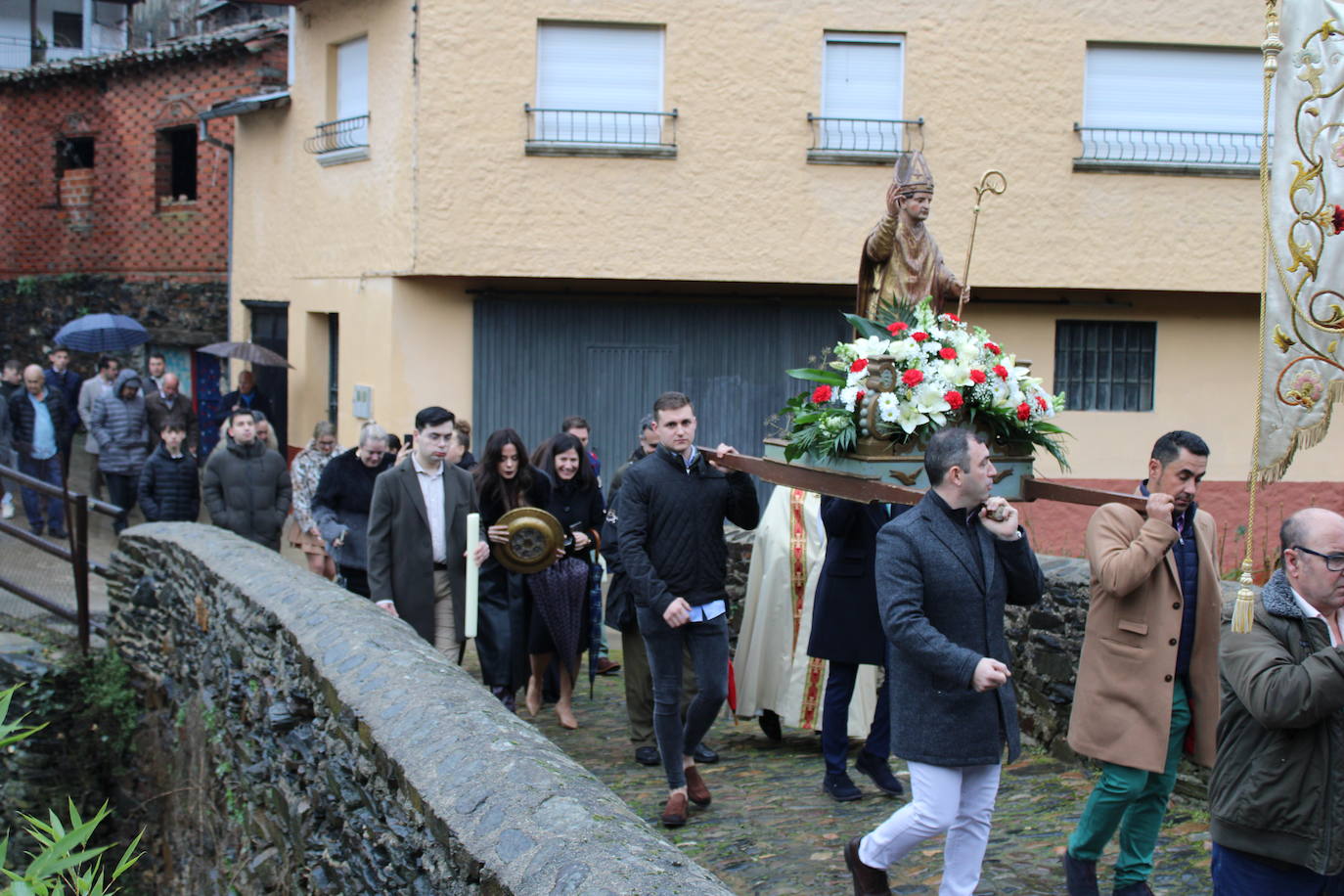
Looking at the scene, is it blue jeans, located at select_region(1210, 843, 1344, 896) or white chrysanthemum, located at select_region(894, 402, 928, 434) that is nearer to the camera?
blue jeans, located at select_region(1210, 843, 1344, 896)

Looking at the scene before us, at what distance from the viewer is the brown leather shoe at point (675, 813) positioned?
672cm

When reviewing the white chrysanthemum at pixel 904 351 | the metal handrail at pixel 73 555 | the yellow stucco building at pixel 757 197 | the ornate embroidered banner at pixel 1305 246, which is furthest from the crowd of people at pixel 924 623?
the yellow stucco building at pixel 757 197

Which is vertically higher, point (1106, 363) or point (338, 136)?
point (338, 136)

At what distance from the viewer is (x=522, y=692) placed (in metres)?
10.1

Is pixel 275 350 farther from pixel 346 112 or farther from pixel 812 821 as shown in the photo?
pixel 812 821

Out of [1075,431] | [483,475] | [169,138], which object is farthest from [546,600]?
[169,138]

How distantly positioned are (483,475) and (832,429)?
330 centimetres

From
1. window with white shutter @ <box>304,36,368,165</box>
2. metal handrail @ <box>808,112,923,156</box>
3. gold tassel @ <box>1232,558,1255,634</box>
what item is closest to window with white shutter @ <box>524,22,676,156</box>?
metal handrail @ <box>808,112,923,156</box>

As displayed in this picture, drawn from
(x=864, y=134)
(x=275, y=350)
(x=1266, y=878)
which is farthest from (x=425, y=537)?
(x=275, y=350)

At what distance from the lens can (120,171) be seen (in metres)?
22.5

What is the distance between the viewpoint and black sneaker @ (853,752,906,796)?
7164mm

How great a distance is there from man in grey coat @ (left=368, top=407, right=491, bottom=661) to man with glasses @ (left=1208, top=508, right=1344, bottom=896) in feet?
15.5

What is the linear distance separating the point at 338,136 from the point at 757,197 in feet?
16.3

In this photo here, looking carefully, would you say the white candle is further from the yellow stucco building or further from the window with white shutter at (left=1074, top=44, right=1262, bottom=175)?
the window with white shutter at (left=1074, top=44, right=1262, bottom=175)
